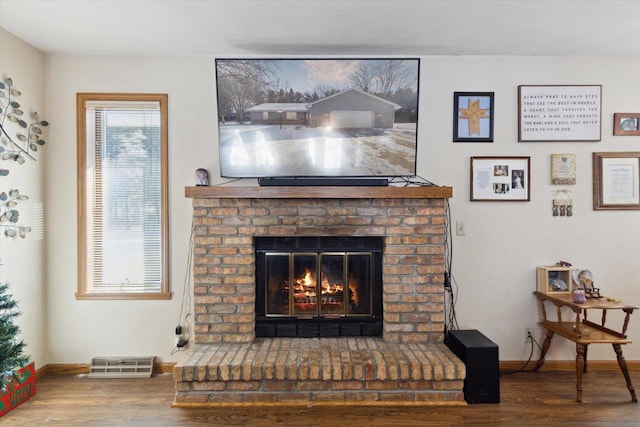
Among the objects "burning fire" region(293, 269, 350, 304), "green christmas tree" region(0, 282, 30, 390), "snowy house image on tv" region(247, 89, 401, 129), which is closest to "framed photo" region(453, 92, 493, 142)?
"snowy house image on tv" region(247, 89, 401, 129)

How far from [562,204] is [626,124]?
0.79 meters

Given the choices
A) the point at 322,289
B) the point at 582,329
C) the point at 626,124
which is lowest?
the point at 582,329

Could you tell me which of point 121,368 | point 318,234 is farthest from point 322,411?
point 121,368

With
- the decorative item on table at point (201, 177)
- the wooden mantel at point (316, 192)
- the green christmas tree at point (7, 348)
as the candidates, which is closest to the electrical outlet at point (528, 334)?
the wooden mantel at point (316, 192)

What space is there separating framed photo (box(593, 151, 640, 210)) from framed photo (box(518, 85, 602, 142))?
0.87 feet

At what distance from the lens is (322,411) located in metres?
2.38

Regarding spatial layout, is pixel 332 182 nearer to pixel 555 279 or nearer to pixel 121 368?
pixel 555 279

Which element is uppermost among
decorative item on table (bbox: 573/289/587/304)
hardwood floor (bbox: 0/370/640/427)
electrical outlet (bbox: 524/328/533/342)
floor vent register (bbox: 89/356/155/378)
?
decorative item on table (bbox: 573/289/587/304)

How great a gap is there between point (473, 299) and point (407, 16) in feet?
6.91

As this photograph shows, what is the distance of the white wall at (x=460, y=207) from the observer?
2918 millimetres

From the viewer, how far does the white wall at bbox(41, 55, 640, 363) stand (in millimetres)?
2918

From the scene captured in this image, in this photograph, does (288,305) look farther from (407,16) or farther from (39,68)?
(39,68)

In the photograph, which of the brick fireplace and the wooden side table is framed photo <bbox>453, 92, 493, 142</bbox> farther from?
the wooden side table

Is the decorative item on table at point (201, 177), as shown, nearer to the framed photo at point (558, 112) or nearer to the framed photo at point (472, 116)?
the framed photo at point (472, 116)
